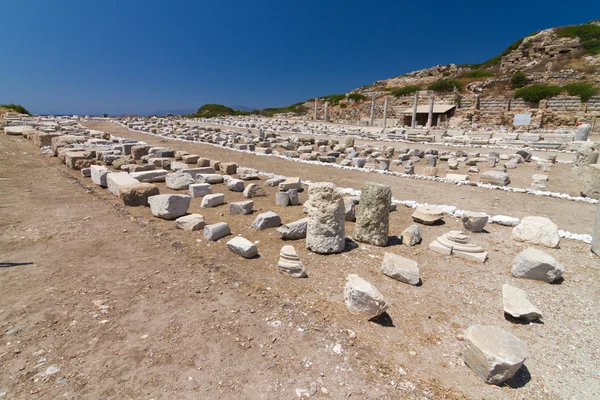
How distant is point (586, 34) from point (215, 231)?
53290mm

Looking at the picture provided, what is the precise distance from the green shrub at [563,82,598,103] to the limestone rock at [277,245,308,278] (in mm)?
33439

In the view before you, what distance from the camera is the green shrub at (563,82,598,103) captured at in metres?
26.7

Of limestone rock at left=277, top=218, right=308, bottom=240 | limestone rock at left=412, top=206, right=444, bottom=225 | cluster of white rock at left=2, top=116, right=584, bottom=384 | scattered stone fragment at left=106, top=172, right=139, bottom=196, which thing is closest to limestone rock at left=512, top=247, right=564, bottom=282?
cluster of white rock at left=2, top=116, right=584, bottom=384

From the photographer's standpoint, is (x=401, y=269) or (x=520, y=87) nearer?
(x=401, y=269)

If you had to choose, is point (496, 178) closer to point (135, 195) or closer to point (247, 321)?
point (247, 321)

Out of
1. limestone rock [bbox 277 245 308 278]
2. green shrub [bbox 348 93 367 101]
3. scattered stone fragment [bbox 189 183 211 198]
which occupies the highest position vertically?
green shrub [bbox 348 93 367 101]

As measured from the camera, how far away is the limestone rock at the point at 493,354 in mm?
2564

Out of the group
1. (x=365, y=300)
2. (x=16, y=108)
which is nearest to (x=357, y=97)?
(x=16, y=108)

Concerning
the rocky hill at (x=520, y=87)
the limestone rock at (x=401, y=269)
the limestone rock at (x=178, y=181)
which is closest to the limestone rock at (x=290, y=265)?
the limestone rock at (x=401, y=269)

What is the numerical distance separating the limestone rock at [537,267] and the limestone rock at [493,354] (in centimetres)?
171

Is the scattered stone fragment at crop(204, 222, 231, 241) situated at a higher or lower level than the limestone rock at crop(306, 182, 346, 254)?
lower

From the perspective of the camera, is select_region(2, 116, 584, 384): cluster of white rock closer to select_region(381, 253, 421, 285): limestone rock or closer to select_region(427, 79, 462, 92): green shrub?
select_region(381, 253, 421, 285): limestone rock

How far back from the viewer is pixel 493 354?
102 inches

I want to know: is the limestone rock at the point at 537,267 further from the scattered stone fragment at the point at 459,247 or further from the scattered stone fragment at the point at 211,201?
the scattered stone fragment at the point at 211,201
